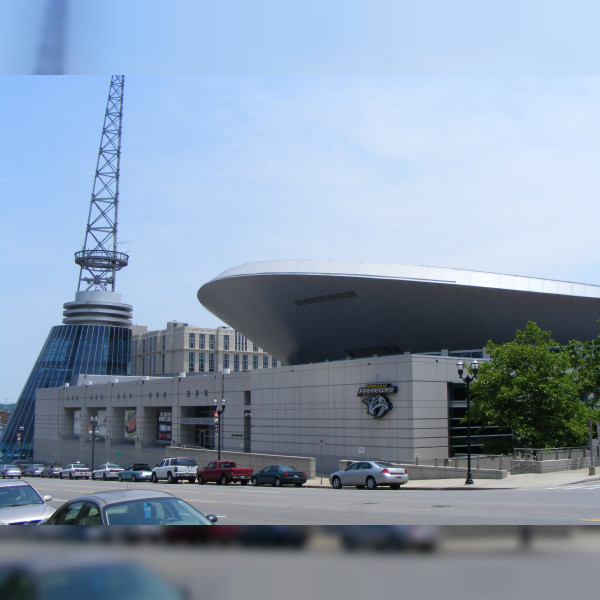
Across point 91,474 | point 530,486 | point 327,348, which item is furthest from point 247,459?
point 530,486

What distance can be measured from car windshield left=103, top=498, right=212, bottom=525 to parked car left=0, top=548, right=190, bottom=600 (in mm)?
5202

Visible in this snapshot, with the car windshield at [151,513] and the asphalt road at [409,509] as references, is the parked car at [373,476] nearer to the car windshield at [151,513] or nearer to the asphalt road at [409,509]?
the asphalt road at [409,509]

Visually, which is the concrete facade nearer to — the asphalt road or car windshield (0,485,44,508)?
the asphalt road

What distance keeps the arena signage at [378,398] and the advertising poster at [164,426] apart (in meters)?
31.0

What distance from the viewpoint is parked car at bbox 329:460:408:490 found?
29578mm

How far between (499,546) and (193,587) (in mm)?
1584

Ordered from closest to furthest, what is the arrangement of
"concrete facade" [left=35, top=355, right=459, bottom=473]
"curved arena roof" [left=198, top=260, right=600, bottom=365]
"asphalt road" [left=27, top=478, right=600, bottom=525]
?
1. "asphalt road" [left=27, top=478, right=600, bottom=525]
2. "concrete facade" [left=35, top=355, right=459, bottom=473]
3. "curved arena roof" [left=198, top=260, right=600, bottom=365]

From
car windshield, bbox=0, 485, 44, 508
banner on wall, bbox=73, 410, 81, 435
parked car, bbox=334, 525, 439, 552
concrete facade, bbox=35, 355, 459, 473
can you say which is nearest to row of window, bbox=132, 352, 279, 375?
banner on wall, bbox=73, 410, 81, 435

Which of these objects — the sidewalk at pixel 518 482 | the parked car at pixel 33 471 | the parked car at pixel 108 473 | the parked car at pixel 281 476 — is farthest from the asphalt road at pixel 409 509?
the parked car at pixel 33 471

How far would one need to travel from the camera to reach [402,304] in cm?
5512

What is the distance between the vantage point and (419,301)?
54.4m

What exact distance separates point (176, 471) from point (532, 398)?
72.7 ft

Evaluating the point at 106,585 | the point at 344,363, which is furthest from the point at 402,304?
the point at 106,585

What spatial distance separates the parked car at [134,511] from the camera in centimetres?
835
